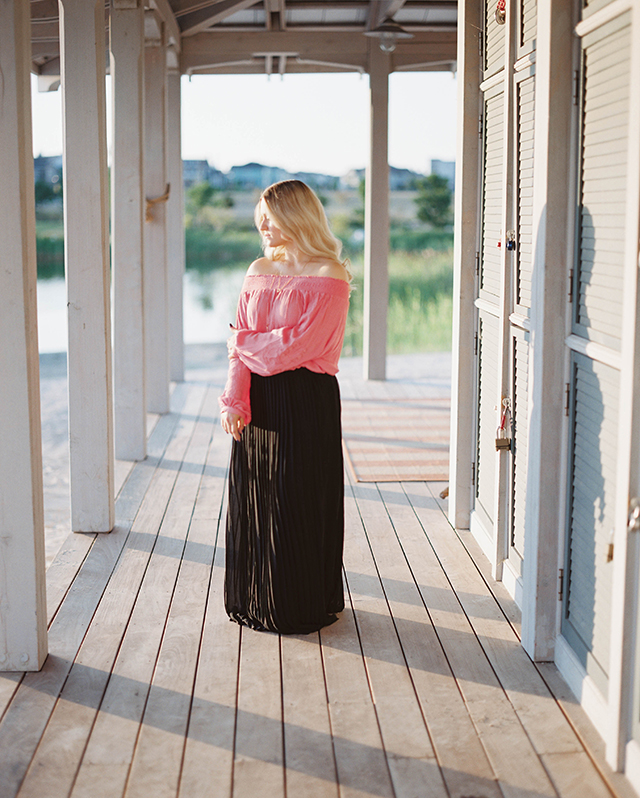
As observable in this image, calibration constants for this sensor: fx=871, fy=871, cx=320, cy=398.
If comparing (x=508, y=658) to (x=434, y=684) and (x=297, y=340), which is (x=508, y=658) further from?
(x=297, y=340)

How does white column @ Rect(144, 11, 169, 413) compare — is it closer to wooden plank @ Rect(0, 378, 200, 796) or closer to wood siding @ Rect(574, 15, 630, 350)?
wooden plank @ Rect(0, 378, 200, 796)

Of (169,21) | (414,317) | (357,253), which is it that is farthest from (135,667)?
(357,253)

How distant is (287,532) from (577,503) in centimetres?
Answer: 101

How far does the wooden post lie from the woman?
2.36 meters

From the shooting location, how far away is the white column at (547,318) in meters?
2.64

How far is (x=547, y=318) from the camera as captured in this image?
2.73 metres

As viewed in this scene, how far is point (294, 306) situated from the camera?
300 cm

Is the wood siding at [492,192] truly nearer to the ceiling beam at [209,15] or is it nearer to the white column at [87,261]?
the white column at [87,261]

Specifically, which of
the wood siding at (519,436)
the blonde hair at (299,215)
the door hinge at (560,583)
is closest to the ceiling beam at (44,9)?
the blonde hair at (299,215)

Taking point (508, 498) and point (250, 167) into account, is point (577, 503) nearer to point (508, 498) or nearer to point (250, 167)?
point (508, 498)

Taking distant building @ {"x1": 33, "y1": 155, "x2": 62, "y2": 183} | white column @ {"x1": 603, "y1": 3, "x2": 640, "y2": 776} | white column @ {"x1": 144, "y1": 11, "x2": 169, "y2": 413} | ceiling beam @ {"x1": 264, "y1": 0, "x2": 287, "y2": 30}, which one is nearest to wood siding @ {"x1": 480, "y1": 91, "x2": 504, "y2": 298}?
white column @ {"x1": 603, "y1": 3, "x2": 640, "y2": 776}

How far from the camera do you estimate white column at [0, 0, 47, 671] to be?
2.59 m

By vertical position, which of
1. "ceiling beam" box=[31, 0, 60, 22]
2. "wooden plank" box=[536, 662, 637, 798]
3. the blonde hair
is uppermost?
"ceiling beam" box=[31, 0, 60, 22]

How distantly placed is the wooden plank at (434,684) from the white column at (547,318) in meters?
0.36
